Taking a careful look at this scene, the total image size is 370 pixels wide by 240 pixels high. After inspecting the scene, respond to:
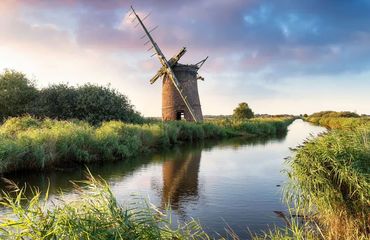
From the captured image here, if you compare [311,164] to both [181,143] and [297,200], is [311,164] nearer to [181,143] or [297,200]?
[297,200]

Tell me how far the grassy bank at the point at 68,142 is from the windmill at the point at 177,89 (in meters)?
8.65

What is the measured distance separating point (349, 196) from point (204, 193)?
5602 millimetres

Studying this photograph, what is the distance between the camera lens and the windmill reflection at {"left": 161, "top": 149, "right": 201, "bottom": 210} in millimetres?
12055

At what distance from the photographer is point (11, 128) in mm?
20984

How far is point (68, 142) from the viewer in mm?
18453

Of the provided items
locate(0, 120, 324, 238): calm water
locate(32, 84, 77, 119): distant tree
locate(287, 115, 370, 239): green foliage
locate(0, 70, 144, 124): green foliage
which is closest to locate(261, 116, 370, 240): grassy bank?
locate(287, 115, 370, 239): green foliage

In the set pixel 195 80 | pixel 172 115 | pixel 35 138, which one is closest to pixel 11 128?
pixel 35 138

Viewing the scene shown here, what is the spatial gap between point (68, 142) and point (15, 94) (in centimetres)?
1717

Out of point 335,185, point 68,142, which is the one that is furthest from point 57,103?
point 335,185

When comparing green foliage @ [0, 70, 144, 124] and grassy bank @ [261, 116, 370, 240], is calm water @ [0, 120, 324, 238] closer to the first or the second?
grassy bank @ [261, 116, 370, 240]

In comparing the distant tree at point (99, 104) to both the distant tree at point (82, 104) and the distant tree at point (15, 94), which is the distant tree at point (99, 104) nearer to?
the distant tree at point (82, 104)

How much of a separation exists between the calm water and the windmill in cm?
1821

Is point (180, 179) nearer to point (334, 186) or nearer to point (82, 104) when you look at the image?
point (334, 186)

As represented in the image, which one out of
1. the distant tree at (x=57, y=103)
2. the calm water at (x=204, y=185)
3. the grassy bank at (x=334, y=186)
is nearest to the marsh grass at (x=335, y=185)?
the grassy bank at (x=334, y=186)
